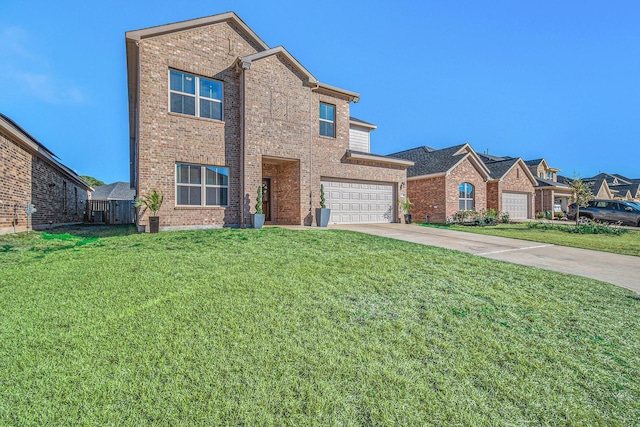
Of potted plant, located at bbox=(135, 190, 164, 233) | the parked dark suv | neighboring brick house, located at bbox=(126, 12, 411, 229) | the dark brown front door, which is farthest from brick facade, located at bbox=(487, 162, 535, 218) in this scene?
potted plant, located at bbox=(135, 190, 164, 233)

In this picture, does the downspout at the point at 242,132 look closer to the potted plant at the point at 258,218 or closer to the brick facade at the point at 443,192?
the potted plant at the point at 258,218

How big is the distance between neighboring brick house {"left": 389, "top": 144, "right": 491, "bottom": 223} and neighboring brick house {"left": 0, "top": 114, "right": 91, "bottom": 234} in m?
20.2

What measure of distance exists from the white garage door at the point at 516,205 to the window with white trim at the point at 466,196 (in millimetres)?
4581

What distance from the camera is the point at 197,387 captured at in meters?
2.42

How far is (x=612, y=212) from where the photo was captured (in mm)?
20234

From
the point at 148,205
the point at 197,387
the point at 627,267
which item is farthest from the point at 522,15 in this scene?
the point at 197,387

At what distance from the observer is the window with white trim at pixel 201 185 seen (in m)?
10.9

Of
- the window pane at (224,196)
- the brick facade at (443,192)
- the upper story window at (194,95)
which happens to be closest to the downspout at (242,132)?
the window pane at (224,196)

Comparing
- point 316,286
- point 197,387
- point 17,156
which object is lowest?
point 197,387

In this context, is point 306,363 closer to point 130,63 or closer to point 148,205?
point 148,205

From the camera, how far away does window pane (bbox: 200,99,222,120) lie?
11359 millimetres

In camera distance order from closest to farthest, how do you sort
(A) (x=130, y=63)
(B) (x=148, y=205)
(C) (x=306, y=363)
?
1. (C) (x=306, y=363)
2. (B) (x=148, y=205)
3. (A) (x=130, y=63)

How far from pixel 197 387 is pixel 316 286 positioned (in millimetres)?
2320

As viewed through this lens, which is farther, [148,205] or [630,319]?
[148,205]
